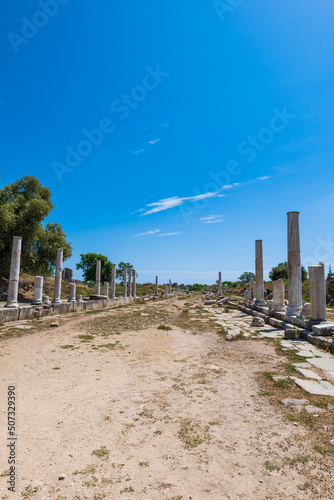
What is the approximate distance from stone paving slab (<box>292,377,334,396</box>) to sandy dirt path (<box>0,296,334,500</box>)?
2.15ft

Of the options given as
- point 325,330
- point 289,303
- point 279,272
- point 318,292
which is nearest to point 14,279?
point 289,303

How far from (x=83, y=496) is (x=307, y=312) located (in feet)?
32.1

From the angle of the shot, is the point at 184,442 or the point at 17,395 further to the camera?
the point at 17,395

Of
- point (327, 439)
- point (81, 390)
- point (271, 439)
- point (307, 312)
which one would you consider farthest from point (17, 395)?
point (307, 312)

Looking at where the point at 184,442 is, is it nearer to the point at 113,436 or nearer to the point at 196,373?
the point at 113,436

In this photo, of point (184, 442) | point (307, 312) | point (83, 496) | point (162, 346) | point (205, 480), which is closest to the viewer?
point (83, 496)

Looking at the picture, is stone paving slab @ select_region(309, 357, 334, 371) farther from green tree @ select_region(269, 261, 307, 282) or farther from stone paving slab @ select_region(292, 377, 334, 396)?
green tree @ select_region(269, 261, 307, 282)

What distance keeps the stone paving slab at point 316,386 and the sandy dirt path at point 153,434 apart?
0.65 meters

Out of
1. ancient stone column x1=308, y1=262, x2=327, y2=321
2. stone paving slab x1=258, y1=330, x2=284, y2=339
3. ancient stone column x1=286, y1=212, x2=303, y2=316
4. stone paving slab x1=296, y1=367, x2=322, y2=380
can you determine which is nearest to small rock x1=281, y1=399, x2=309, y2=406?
stone paving slab x1=296, y1=367, x2=322, y2=380

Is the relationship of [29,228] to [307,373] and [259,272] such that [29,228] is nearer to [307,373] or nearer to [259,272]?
Answer: [259,272]

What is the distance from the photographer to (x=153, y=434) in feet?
10.2

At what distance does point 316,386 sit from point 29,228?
80.2 ft

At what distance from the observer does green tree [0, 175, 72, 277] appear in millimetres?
23297

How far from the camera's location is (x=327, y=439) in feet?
9.68
